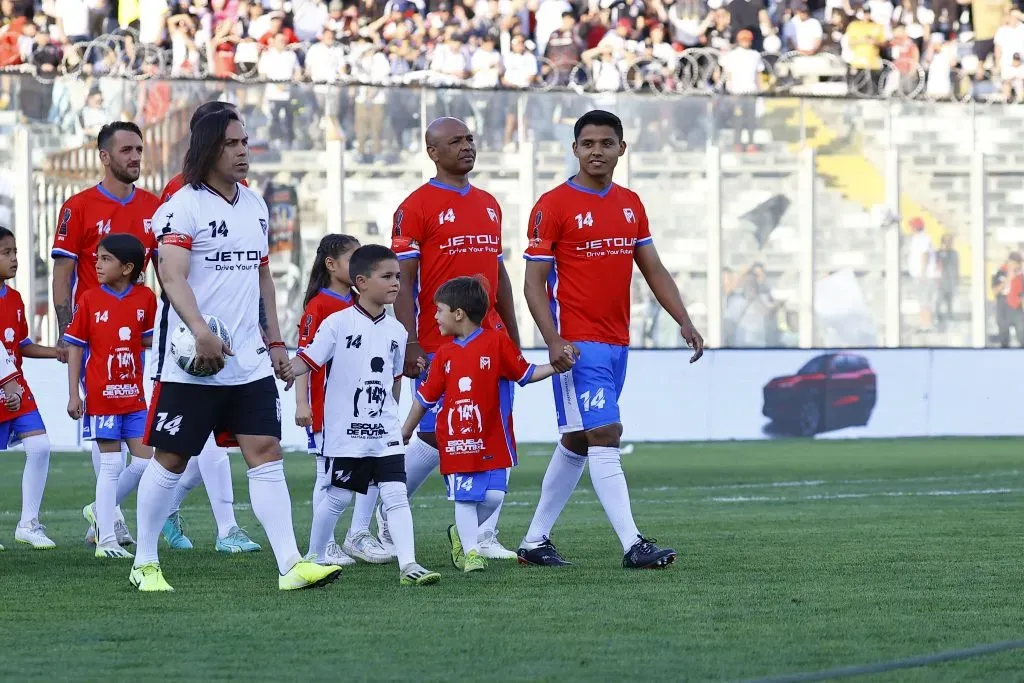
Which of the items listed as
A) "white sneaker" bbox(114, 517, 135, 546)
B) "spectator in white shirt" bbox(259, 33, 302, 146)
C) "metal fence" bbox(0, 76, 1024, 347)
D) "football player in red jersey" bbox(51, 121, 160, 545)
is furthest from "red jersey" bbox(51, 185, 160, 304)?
"spectator in white shirt" bbox(259, 33, 302, 146)

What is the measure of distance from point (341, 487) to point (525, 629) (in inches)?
65.2

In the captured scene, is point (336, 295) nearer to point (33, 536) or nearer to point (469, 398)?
point (469, 398)

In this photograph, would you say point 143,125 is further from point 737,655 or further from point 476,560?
point 737,655

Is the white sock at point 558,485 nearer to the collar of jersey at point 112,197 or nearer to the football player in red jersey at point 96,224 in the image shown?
the football player in red jersey at point 96,224

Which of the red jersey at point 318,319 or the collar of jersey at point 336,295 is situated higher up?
the collar of jersey at point 336,295

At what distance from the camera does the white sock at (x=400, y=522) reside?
22.6 ft

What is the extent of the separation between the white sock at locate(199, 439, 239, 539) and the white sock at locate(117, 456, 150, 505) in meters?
0.29

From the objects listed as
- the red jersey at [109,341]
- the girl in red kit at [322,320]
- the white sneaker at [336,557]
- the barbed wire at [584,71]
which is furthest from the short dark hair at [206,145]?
the barbed wire at [584,71]

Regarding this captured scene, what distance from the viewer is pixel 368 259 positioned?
279 inches

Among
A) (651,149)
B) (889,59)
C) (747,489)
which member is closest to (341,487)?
(747,489)

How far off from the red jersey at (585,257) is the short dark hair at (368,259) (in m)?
0.83

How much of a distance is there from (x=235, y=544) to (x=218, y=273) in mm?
2266

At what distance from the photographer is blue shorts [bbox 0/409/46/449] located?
8.91 m

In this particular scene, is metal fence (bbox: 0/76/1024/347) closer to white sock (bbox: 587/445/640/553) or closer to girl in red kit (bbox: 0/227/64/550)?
girl in red kit (bbox: 0/227/64/550)
